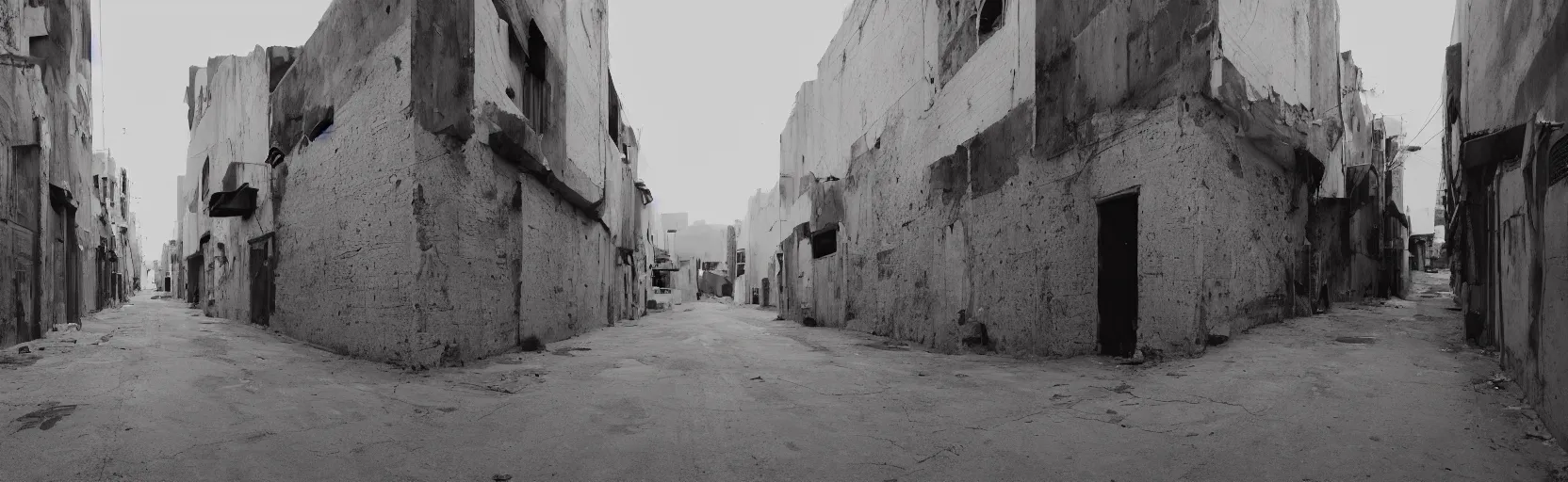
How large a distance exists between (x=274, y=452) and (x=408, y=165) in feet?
9.17

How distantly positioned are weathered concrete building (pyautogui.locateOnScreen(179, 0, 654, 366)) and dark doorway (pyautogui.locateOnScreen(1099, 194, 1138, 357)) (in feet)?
18.2

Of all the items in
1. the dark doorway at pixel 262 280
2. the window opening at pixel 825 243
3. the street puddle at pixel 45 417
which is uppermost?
the window opening at pixel 825 243

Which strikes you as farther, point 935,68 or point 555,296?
point 935,68

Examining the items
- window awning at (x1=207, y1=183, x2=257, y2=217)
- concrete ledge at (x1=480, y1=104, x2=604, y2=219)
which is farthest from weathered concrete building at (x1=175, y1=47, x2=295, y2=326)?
concrete ledge at (x1=480, y1=104, x2=604, y2=219)

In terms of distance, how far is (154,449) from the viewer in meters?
2.50

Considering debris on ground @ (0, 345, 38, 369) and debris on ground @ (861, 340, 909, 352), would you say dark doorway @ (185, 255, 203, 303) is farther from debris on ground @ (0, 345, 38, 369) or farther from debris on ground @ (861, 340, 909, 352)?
debris on ground @ (861, 340, 909, 352)

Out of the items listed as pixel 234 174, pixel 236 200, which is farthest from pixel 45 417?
pixel 234 174

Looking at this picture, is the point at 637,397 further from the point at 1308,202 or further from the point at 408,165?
the point at 1308,202

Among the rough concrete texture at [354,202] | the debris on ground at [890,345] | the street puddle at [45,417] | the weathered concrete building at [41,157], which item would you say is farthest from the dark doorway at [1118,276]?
the weathered concrete building at [41,157]

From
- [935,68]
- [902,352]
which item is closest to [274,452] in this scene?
[902,352]

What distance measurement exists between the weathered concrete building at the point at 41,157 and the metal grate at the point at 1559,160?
32.9ft

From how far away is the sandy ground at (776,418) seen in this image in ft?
8.34

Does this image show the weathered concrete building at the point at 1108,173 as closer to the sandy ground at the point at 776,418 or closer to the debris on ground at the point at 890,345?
the debris on ground at the point at 890,345

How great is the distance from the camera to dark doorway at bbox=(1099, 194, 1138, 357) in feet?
17.9
